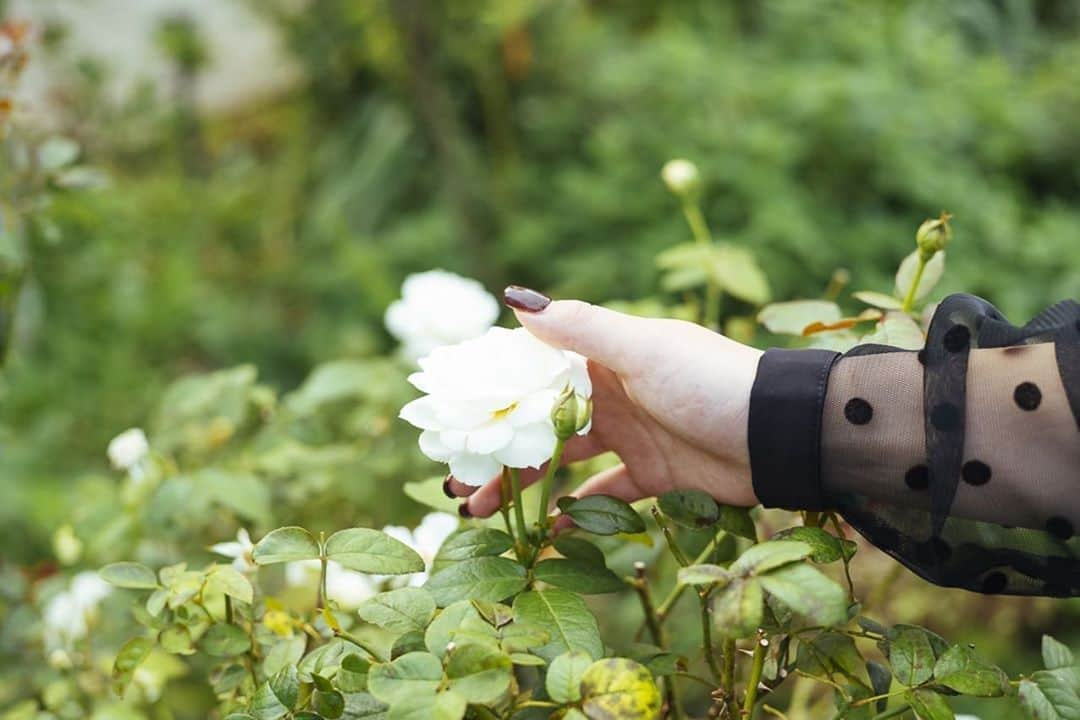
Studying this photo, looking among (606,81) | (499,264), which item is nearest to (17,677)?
(499,264)

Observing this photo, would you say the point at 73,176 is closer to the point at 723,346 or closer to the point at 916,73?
the point at 723,346

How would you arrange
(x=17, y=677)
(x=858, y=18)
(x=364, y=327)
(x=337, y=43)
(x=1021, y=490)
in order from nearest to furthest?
(x=1021, y=490)
(x=17, y=677)
(x=364, y=327)
(x=858, y=18)
(x=337, y=43)

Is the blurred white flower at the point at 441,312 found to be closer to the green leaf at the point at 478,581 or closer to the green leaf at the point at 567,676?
the green leaf at the point at 478,581

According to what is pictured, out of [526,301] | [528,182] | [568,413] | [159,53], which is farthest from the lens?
[159,53]

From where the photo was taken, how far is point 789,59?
Answer: 2992 mm

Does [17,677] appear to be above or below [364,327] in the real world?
above

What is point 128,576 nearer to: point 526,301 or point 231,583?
point 231,583

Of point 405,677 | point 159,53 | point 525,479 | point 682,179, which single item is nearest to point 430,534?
point 525,479

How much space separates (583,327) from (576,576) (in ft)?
0.62

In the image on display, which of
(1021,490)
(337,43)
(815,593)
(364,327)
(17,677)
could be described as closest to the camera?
(815,593)

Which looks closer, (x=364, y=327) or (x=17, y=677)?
(x=17, y=677)

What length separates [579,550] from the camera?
0.77m

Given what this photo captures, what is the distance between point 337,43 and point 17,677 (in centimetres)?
260

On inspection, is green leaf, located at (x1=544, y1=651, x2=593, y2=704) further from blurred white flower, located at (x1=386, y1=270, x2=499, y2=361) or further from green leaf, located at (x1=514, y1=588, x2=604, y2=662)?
blurred white flower, located at (x1=386, y1=270, x2=499, y2=361)
